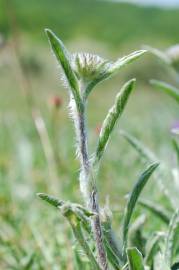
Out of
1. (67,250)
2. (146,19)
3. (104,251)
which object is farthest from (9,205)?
(146,19)

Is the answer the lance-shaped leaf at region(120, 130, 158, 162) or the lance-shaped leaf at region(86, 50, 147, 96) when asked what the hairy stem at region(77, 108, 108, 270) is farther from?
the lance-shaped leaf at region(120, 130, 158, 162)

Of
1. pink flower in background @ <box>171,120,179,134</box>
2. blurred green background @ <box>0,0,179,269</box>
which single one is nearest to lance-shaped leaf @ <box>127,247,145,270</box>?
blurred green background @ <box>0,0,179,269</box>

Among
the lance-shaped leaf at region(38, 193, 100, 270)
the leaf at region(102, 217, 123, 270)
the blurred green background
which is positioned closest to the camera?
the lance-shaped leaf at region(38, 193, 100, 270)

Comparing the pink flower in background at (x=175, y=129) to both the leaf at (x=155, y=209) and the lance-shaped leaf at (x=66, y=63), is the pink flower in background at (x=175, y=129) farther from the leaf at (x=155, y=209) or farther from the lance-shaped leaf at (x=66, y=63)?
the lance-shaped leaf at (x=66, y=63)

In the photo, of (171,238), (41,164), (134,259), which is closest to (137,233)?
(171,238)

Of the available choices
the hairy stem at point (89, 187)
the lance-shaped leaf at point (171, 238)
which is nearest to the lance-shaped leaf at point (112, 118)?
the hairy stem at point (89, 187)
